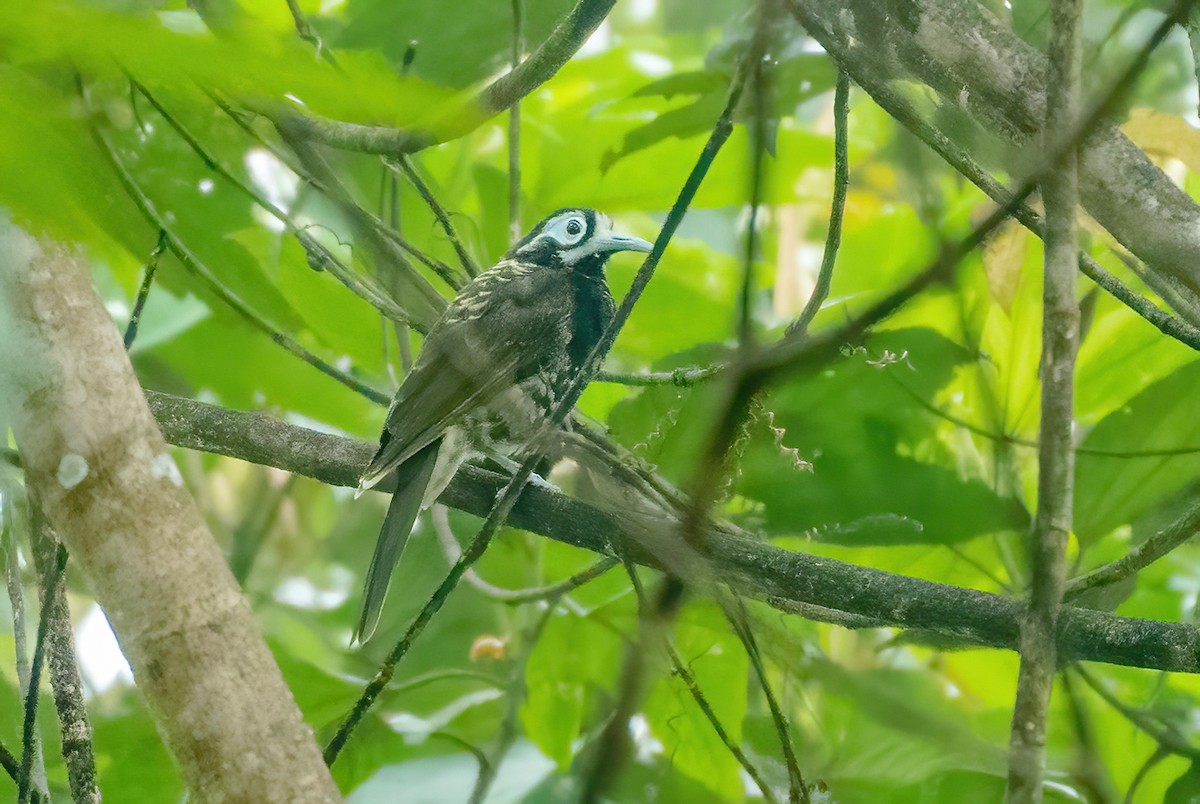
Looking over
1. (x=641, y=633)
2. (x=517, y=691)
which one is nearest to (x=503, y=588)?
(x=517, y=691)

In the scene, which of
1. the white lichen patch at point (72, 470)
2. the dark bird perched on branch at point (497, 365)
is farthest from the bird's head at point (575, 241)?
the white lichen patch at point (72, 470)

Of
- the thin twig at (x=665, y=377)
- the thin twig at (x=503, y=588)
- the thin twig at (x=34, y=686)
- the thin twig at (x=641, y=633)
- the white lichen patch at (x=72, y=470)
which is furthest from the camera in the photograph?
the thin twig at (x=503, y=588)

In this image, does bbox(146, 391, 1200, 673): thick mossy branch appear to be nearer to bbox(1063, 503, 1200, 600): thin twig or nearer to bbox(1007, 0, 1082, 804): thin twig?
bbox(1063, 503, 1200, 600): thin twig

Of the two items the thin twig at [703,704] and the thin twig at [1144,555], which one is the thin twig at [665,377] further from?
the thin twig at [1144,555]

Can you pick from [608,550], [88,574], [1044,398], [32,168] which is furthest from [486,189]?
[32,168]

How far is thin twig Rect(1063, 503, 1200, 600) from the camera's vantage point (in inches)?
37.7

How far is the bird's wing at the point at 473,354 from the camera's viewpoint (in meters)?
1.28

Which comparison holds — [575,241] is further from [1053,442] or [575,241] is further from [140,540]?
[1053,442]

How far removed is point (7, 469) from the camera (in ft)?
3.72

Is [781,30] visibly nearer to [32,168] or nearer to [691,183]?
[691,183]

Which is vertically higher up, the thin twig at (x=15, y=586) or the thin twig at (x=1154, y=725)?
the thin twig at (x=1154, y=725)

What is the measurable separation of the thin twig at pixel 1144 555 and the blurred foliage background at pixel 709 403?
0.10 m

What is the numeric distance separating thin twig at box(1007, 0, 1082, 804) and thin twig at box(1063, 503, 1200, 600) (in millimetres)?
362

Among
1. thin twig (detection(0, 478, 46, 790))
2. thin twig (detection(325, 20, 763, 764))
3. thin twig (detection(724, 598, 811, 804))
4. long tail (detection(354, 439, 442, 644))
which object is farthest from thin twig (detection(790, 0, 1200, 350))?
thin twig (detection(0, 478, 46, 790))
